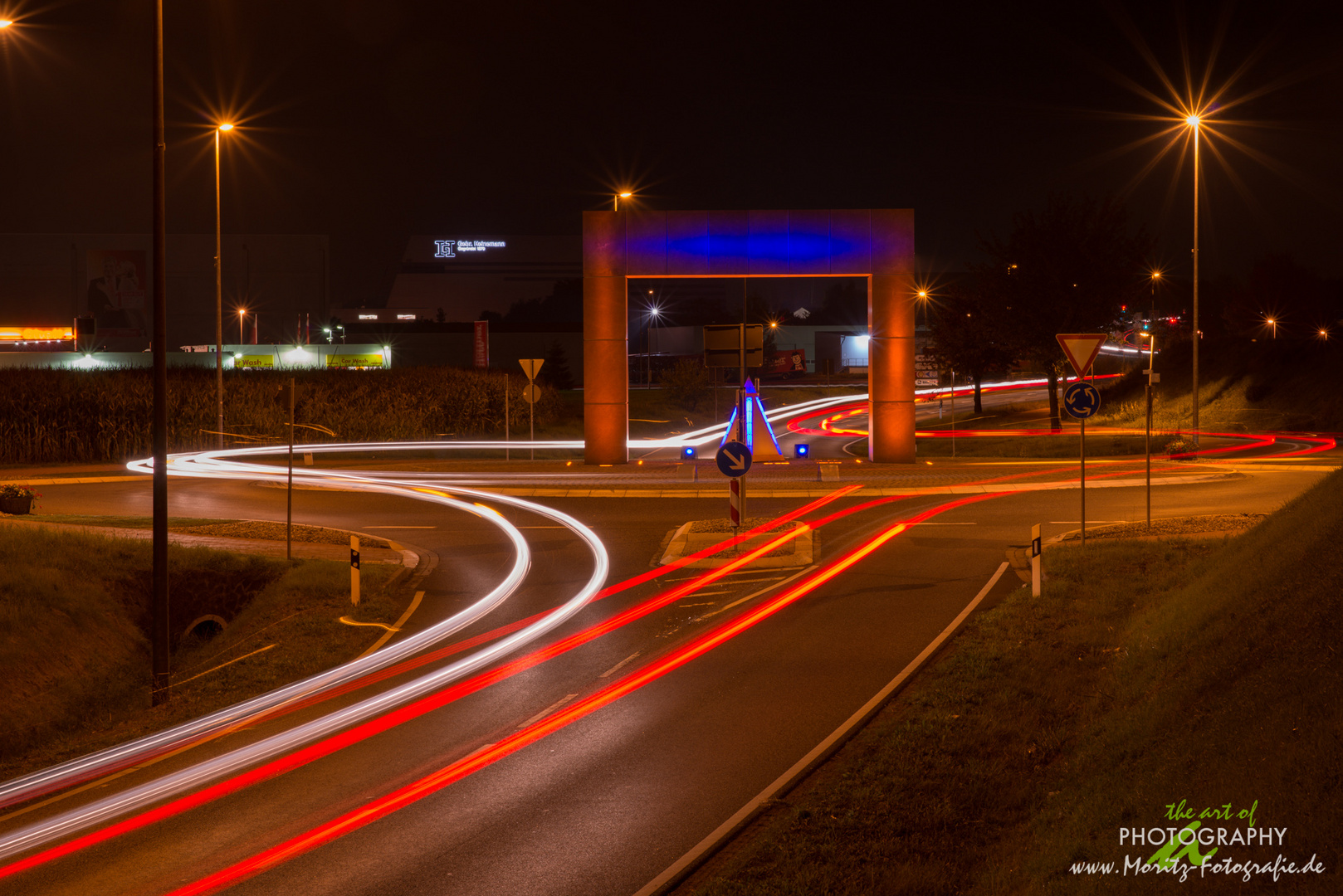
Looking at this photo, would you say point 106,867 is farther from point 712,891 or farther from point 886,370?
point 886,370

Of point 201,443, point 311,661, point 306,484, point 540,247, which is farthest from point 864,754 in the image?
point 540,247

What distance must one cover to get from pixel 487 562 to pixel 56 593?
6041 mm

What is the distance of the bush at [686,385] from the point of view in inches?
2562

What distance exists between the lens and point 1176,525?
17.7 meters

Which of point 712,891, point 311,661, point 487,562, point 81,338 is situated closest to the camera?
point 712,891

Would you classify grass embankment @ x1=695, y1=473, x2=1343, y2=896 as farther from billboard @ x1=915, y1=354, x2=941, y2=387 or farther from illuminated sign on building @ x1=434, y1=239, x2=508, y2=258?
illuminated sign on building @ x1=434, y1=239, x2=508, y2=258

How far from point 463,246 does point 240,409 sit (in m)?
70.8

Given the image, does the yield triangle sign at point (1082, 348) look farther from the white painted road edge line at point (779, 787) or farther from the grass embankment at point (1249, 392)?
the grass embankment at point (1249, 392)

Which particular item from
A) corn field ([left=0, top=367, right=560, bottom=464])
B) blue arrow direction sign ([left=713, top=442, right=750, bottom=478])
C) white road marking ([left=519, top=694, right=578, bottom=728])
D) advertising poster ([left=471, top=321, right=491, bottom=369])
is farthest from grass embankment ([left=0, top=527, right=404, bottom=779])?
advertising poster ([left=471, top=321, right=491, bottom=369])

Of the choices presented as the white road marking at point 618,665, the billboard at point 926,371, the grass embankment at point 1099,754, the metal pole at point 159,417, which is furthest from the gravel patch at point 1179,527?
the billboard at point 926,371

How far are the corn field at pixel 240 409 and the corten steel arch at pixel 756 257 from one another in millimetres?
9915

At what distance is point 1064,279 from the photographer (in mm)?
50688

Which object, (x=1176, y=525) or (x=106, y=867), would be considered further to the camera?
(x=1176, y=525)

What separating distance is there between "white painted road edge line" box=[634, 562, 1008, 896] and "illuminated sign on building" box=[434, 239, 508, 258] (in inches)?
4094
